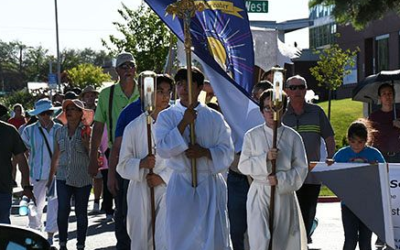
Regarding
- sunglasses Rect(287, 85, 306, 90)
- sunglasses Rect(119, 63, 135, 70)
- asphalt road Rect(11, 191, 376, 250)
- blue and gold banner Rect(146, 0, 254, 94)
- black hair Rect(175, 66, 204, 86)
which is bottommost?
asphalt road Rect(11, 191, 376, 250)

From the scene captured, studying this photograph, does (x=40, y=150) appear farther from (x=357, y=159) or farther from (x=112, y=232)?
(x=357, y=159)

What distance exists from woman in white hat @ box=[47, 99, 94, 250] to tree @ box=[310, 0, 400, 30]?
869 centimetres

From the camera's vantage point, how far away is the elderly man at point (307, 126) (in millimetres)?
10680

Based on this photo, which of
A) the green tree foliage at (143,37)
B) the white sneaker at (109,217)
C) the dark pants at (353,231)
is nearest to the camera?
the dark pants at (353,231)

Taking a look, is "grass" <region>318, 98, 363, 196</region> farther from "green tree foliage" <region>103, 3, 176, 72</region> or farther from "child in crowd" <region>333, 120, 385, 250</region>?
"child in crowd" <region>333, 120, 385, 250</region>

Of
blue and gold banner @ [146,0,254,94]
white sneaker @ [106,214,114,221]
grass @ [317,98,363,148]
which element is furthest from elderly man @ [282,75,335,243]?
grass @ [317,98,363,148]

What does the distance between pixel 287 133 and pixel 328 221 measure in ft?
23.2

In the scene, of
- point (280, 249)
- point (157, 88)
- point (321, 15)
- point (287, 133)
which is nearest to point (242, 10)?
point (157, 88)

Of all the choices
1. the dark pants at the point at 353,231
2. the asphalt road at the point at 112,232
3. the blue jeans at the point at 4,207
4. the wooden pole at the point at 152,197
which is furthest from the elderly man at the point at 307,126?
the blue jeans at the point at 4,207

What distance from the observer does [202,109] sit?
29.8 ft

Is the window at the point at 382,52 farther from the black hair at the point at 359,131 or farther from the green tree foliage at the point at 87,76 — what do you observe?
the black hair at the point at 359,131

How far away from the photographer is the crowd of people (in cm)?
894

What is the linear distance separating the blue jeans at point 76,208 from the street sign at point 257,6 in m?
6.15

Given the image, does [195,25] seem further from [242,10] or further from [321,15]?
[321,15]
